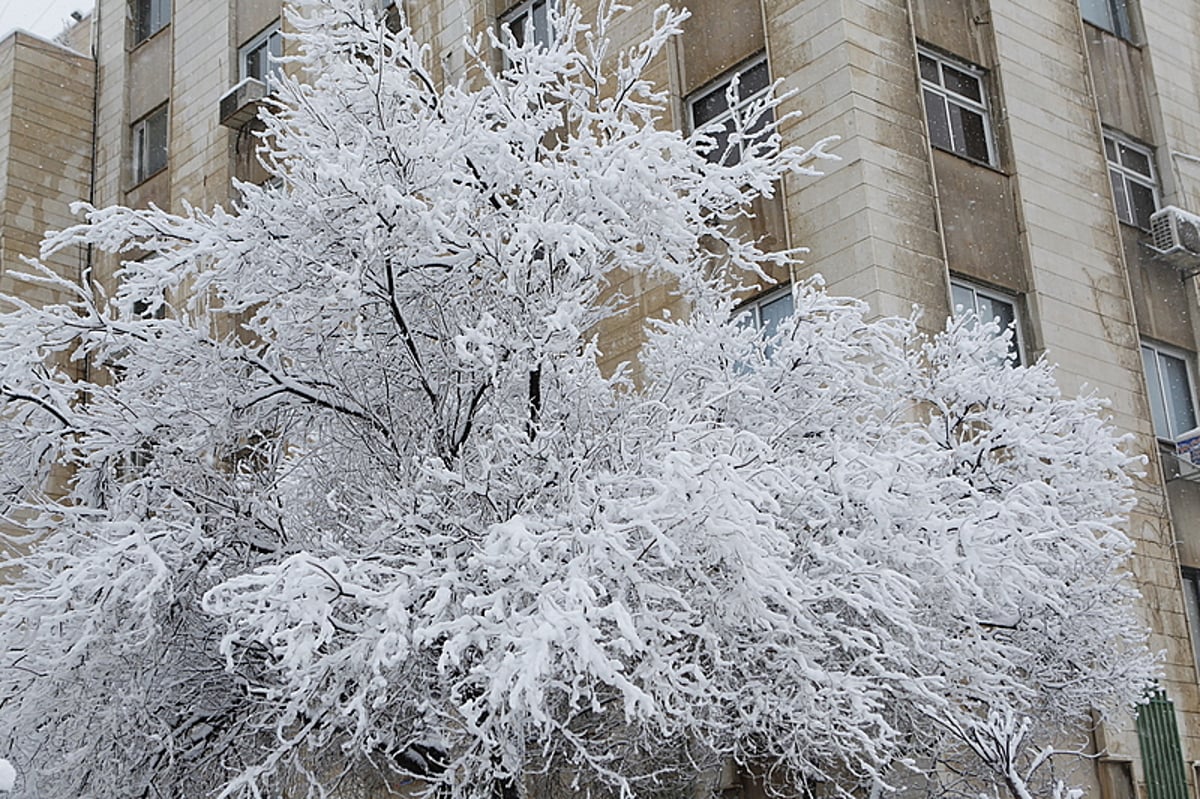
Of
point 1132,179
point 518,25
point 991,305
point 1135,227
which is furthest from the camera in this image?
point 518,25

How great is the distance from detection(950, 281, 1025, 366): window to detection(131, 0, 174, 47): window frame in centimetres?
1776

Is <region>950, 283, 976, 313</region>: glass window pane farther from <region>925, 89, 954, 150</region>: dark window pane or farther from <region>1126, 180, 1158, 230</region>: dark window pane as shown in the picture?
<region>1126, 180, 1158, 230</region>: dark window pane

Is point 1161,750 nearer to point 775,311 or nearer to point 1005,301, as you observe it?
point 1005,301

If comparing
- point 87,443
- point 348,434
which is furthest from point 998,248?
point 87,443

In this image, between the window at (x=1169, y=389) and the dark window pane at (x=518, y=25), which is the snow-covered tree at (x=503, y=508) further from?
the dark window pane at (x=518, y=25)

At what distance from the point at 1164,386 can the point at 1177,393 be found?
0.30m

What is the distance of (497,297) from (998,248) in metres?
7.36

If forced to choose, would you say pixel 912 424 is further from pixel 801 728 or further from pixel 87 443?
pixel 87 443

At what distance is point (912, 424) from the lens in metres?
13.2

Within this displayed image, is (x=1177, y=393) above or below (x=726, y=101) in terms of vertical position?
below

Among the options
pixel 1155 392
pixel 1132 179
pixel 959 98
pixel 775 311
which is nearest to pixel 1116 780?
pixel 1155 392

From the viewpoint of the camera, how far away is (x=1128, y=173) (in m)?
19.0

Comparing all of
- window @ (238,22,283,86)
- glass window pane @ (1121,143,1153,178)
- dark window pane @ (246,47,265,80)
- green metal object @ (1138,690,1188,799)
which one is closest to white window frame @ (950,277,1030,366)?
glass window pane @ (1121,143,1153,178)

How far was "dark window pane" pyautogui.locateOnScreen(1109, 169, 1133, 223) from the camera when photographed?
1866cm
